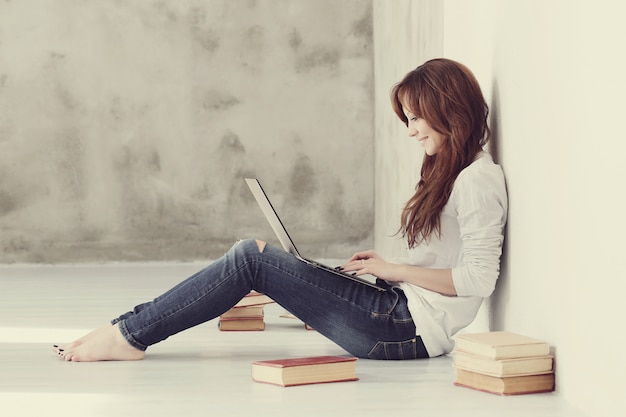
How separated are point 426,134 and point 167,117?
501 centimetres

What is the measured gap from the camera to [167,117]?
7742 mm

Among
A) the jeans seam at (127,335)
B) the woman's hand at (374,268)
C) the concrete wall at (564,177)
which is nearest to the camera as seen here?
the concrete wall at (564,177)

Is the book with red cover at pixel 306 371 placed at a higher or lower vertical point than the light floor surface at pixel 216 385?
higher

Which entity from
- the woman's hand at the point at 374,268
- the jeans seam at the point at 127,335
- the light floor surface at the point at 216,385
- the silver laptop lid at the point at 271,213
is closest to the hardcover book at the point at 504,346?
the light floor surface at the point at 216,385

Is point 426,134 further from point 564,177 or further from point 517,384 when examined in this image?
point 517,384

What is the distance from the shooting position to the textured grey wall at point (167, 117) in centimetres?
771

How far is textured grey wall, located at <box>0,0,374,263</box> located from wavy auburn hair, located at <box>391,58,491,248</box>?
487 centimetres

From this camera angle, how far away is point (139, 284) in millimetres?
6180

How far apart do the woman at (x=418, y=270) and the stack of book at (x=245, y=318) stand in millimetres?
1000

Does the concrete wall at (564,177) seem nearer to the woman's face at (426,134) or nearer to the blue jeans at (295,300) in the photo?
the woman's face at (426,134)

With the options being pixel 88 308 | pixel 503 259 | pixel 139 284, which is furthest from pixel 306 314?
pixel 139 284

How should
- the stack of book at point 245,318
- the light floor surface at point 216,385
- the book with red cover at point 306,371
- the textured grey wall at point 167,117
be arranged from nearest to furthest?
the light floor surface at point 216,385 < the book with red cover at point 306,371 < the stack of book at point 245,318 < the textured grey wall at point 167,117

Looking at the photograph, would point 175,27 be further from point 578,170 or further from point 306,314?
point 578,170

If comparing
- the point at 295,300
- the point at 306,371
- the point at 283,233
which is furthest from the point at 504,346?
the point at 283,233
